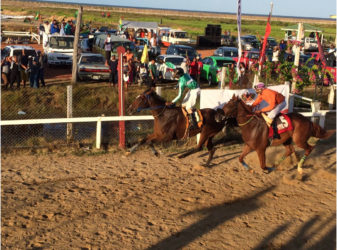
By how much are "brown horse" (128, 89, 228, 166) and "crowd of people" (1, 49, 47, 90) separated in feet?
27.4

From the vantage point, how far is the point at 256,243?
7512 millimetres

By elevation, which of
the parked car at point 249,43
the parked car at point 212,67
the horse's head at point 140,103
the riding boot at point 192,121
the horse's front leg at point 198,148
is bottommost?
the horse's front leg at point 198,148

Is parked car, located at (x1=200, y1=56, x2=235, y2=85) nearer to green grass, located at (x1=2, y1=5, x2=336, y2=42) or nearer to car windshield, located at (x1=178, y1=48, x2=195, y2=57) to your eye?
car windshield, located at (x1=178, y1=48, x2=195, y2=57)

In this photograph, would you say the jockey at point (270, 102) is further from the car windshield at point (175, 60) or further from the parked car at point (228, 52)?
the parked car at point (228, 52)

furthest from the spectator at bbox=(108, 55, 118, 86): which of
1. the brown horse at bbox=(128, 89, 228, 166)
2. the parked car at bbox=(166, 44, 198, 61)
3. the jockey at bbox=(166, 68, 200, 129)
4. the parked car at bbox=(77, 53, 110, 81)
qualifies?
the parked car at bbox=(166, 44, 198, 61)

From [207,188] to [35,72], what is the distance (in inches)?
439

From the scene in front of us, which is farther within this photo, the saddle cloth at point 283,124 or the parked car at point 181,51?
the parked car at point 181,51

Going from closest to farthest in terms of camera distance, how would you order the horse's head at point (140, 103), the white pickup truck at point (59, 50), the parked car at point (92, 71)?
the horse's head at point (140, 103) → the parked car at point (92, 71) → the white pickup truck at point (59, 50)

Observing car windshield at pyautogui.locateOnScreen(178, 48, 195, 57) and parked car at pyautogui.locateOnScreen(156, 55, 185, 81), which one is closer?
parked car at pyautogui.locateOnScreen(156, 55, 185, 81)

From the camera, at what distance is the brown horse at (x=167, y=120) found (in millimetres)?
11211

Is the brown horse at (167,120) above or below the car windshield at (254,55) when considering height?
below

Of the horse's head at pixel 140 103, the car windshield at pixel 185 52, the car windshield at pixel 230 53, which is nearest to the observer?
the horse's head at pixel 140 103

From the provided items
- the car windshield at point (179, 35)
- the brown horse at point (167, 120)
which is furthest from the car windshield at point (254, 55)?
the car windshield at point (179, 35)

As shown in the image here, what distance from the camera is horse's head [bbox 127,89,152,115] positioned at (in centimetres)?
1114
